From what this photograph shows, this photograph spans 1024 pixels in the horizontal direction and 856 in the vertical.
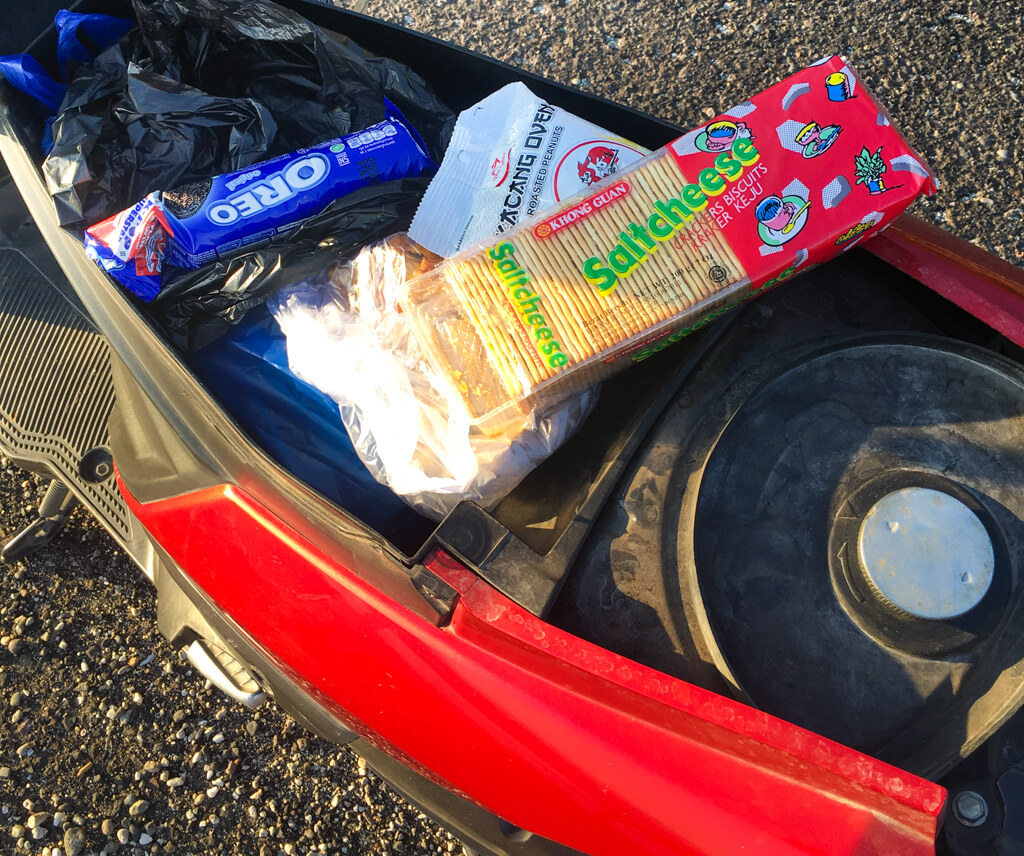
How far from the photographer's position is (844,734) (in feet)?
3.31

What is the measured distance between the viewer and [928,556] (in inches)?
37.4

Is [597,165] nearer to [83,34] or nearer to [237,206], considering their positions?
[237,206]

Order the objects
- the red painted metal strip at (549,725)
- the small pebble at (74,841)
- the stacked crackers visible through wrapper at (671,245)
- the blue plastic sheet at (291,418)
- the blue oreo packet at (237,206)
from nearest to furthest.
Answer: the red painted metal strip at (549,725), the stacked crackers visible through wrapper at (671,245), the blue oreo packet at (237,206), the blue plastic sheet at (291,418), the small pebble at (74,841)

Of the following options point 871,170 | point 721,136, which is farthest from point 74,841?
point 871,170

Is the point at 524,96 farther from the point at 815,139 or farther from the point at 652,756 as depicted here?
the point at 652,756

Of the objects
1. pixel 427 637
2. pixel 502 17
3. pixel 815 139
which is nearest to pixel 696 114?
pixel 502 17

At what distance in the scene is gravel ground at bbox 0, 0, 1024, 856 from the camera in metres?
1.65

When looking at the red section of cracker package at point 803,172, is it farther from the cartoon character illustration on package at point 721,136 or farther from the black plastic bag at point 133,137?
the black plastic bag at point 133,137

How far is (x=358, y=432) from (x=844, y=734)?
87cm

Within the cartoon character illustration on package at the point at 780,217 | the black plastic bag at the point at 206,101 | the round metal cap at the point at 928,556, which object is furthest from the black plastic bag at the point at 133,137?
the round metal cap at the point at 928,556

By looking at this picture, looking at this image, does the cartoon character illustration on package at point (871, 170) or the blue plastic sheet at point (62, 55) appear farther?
the blue plastic sheet at point (62, 55)

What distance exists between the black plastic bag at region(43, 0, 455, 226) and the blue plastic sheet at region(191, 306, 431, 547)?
321mm

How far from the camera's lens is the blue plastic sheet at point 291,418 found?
1.28 meters

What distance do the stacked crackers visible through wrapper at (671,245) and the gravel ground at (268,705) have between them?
108 centimetres
